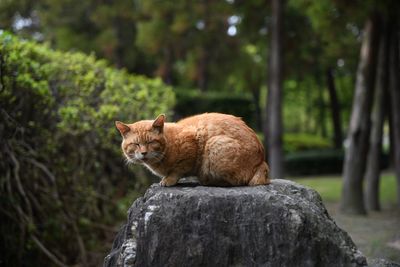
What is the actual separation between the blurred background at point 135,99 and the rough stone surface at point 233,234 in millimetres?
2745

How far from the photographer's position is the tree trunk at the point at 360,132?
38.0ft

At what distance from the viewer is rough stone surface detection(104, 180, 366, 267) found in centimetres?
409

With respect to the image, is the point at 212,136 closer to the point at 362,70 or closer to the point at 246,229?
the point at 246,229

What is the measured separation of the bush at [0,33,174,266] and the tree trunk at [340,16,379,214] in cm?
495

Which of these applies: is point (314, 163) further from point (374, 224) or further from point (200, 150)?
point (200, 150)

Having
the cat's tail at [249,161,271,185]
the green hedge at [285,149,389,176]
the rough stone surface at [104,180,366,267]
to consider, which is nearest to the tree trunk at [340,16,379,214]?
the cat's tail at [249,161,271,185]

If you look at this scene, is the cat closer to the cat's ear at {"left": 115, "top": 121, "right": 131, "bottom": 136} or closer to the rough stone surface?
the cat's ear at {"left": 115, "top": 121, "right": 131, "bottom": 136}

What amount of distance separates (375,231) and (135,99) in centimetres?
463

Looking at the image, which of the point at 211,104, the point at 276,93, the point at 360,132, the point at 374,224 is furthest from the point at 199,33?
the point at 374,224

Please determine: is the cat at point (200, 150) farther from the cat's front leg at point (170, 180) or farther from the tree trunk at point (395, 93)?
the tree trunk at point (395, 93)

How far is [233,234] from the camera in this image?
13.6ft

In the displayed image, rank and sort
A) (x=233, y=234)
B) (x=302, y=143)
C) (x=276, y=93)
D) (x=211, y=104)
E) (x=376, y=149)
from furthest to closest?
(x=302, y=143) → (x=211, y=104) → (x=276, y=93) → (x=376, y=149) → (x=233, y=234)

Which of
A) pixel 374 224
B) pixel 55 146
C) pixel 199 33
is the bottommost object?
pixel 374 224

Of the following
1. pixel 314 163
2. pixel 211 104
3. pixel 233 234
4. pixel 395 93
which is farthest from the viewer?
pixel 314 163
